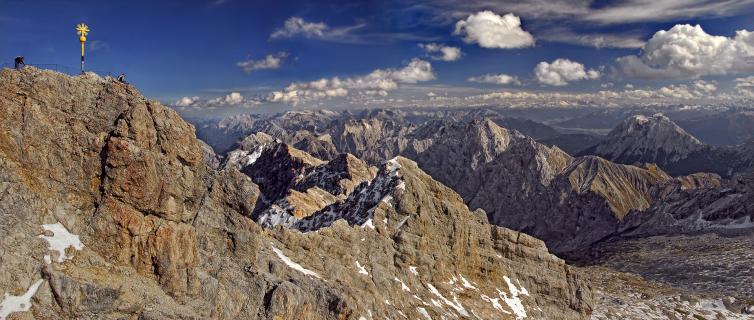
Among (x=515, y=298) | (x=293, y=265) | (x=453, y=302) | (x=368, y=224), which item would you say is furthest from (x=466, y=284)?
(x=293, y=265)

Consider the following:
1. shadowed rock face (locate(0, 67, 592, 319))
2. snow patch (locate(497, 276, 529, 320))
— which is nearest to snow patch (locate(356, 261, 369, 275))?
shadowed rock face (locate(0, 67, 592, 319))

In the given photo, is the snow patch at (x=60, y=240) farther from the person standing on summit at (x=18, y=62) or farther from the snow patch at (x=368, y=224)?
→ the snow patch at (x=368, y=224)

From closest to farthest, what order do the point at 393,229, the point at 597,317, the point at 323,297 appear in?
the point at 323,297
the point at 393,229
the point at 597,317

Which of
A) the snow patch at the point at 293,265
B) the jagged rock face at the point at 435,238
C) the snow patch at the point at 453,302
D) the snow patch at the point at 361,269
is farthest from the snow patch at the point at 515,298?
the snow patch at the point at 293,265

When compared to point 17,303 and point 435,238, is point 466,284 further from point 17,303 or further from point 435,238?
point 17,303

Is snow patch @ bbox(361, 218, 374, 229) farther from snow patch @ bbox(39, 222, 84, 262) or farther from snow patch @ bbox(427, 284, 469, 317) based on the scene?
snow patch @ bbox(39, 222, 84, 262)

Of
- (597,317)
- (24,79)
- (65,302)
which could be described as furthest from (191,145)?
(597,317)

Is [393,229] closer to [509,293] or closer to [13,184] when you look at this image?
[509,293]
